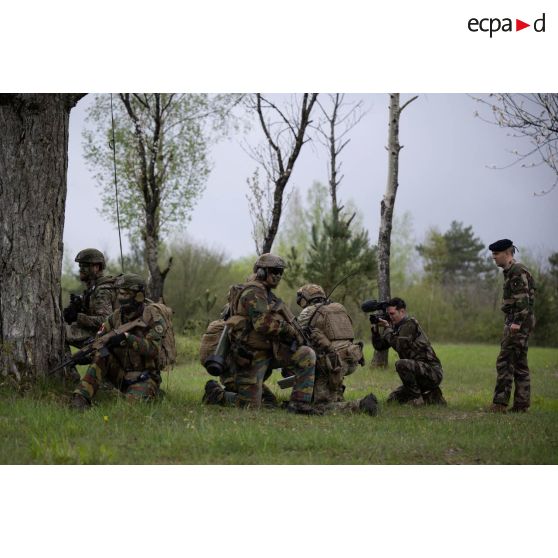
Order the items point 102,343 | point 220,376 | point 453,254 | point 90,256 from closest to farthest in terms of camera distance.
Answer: point 102,343 < point 220,376 < point 90,256 < point 453,254

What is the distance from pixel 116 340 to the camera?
7.36 meters

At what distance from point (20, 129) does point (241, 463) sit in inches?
191

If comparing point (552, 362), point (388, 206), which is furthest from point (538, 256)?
point (388, 206)

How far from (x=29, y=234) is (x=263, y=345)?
119 inches

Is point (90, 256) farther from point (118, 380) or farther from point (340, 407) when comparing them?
point (340, 407)

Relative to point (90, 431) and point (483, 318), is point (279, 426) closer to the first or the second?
point (90, 431)

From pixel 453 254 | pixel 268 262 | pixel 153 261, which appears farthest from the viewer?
pixel 453 254

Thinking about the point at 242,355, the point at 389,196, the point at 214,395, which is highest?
the point at 389,196

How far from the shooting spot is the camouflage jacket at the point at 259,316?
7.53 metres

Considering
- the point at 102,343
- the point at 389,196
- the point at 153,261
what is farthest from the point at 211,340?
the point at 153,261

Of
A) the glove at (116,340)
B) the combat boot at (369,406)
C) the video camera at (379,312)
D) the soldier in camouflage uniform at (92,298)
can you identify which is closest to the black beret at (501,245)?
the video camera at (379,312)

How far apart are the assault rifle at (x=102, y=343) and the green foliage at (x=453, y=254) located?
2808cm

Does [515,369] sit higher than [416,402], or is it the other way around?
[515,369]

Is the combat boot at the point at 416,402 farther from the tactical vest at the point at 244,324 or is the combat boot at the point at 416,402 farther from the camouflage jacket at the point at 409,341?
the tactical vest at the point at 244,324
